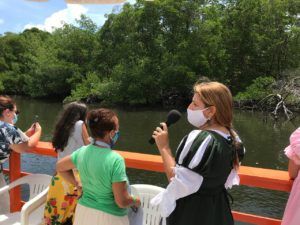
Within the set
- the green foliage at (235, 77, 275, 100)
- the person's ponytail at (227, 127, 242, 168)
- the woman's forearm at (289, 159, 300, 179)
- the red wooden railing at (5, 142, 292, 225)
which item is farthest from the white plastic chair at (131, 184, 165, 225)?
the green foliage at (235, 77, 275, 100)

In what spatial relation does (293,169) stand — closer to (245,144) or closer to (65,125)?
(65,125)

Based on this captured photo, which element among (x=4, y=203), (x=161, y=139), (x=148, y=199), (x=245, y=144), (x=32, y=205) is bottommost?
(x=245, y=144)

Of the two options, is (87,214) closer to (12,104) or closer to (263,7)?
(12,104)

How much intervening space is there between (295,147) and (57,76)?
4846 cm

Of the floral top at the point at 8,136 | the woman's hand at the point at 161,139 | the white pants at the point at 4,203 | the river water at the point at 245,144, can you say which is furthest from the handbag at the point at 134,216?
the river water at the point at 245,144

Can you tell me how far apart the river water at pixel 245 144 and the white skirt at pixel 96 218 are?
9.36m

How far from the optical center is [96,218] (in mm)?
2266

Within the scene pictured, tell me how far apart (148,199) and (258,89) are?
3612cm

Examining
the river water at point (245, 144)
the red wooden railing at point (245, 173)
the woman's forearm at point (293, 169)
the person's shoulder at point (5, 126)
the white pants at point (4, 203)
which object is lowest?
the river water at point (245, 144)

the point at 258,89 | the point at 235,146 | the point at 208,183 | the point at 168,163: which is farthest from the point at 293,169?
the point at 258,89

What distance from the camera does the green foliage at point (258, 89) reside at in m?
36.4

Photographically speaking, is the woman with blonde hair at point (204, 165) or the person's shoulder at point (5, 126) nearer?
the woman with blonde hair at point (204, 165)

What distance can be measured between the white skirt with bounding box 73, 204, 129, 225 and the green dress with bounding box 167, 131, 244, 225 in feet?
1.29

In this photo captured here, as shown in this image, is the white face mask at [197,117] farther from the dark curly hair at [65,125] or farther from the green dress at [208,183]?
the dark curly hair at [65,125]
